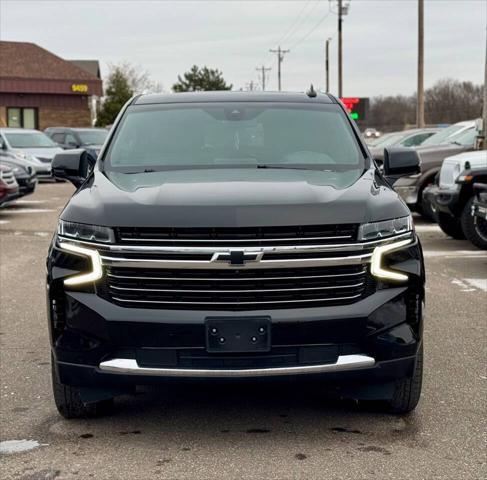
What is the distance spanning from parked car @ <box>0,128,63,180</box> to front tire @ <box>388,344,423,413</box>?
74.4 ft

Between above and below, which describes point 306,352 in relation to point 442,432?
above

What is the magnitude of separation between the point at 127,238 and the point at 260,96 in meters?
2.26

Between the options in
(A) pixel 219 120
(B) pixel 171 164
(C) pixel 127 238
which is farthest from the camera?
(A) pixel 219 120

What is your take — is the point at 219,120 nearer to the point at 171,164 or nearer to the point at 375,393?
the point at 171,164

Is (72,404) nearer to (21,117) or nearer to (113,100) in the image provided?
(21,117)

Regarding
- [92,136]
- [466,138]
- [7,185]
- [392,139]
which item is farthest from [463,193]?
[92,136]

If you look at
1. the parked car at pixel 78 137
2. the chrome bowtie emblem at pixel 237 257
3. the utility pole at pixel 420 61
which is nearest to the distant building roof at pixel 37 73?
the parked car at pixel 78 137

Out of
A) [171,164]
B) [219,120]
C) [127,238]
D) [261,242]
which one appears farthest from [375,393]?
[219,120]

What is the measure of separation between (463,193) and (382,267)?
333 inches

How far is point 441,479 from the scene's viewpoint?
3.96m

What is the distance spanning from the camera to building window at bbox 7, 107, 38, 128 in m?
55.1

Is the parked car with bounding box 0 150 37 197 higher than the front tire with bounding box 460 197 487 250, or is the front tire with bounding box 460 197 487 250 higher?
the parked car with bounding box 0 150 37 197

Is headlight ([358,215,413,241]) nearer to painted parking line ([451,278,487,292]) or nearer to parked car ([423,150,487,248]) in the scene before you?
painted parking line ([451,278,487,292])

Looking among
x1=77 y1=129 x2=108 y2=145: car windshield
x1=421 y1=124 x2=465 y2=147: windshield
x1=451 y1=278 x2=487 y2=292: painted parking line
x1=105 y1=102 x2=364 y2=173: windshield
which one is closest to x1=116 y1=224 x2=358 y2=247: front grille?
x1=105 y1=102 x2=364 y2=173: windshield
